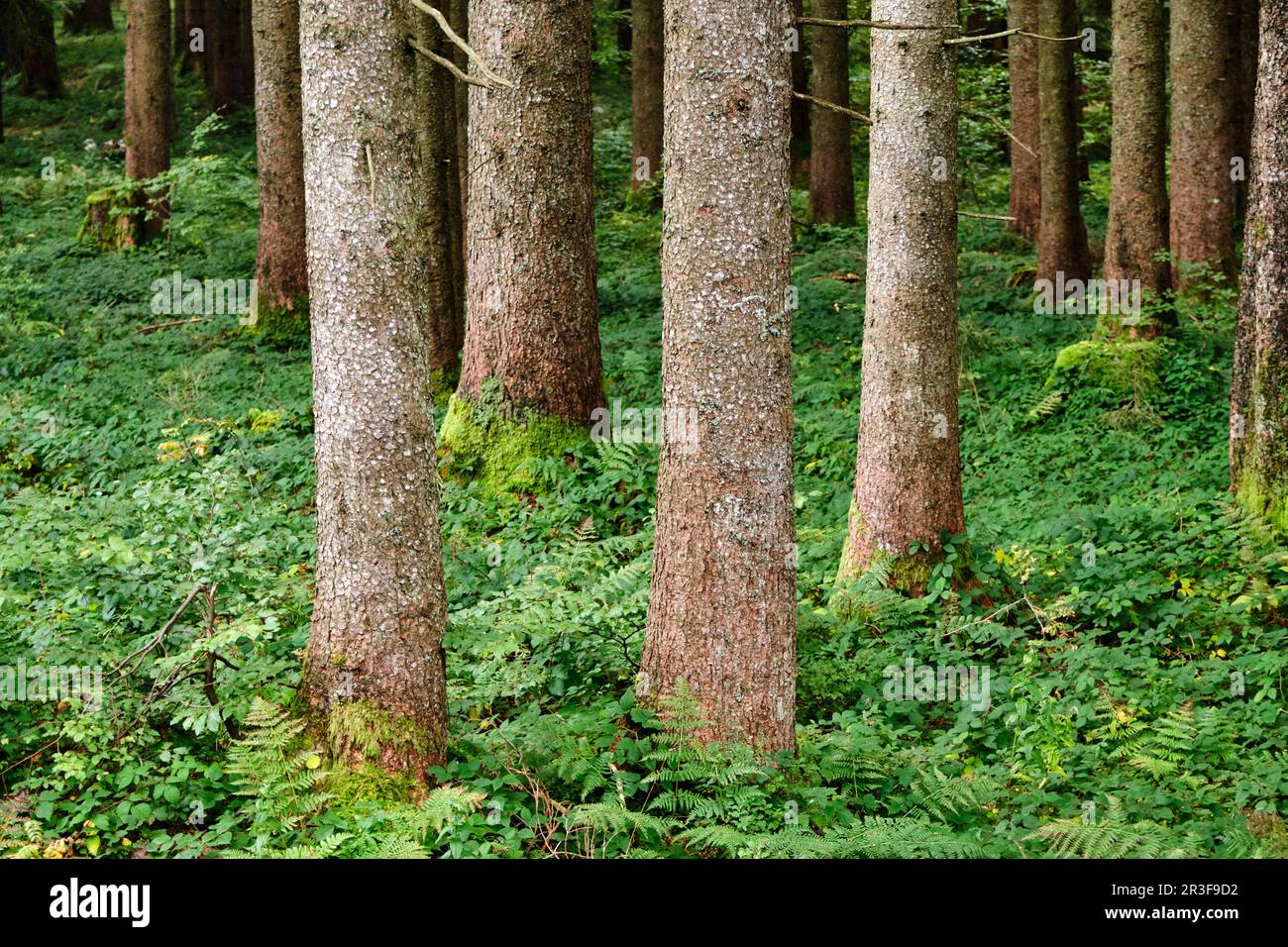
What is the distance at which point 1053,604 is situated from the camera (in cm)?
766

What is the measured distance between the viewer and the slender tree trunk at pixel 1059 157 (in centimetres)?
1452

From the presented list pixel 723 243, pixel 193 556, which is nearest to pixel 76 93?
pixel 193 556

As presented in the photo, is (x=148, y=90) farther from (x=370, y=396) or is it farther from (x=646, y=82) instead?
(x=370, y=396)

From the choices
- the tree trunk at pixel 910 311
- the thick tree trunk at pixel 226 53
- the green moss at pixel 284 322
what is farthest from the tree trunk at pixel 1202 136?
the thick tree trunk at pixel 226 53

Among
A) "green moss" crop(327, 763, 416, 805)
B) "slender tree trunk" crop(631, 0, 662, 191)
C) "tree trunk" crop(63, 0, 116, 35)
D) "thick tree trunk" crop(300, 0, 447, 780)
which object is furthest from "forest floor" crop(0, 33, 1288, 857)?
"tree trunk" crop(63, 0, 116, 35)

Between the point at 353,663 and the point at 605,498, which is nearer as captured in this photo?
the point at 353,663

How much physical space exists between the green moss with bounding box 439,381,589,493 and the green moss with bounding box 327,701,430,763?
4.53m

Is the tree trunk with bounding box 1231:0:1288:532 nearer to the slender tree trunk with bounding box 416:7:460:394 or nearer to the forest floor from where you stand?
the forest floor

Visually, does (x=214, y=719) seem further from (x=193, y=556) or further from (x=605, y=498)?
(x=605, y=498)

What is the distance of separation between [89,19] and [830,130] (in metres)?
29.9

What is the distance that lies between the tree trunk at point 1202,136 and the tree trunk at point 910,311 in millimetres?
6694
